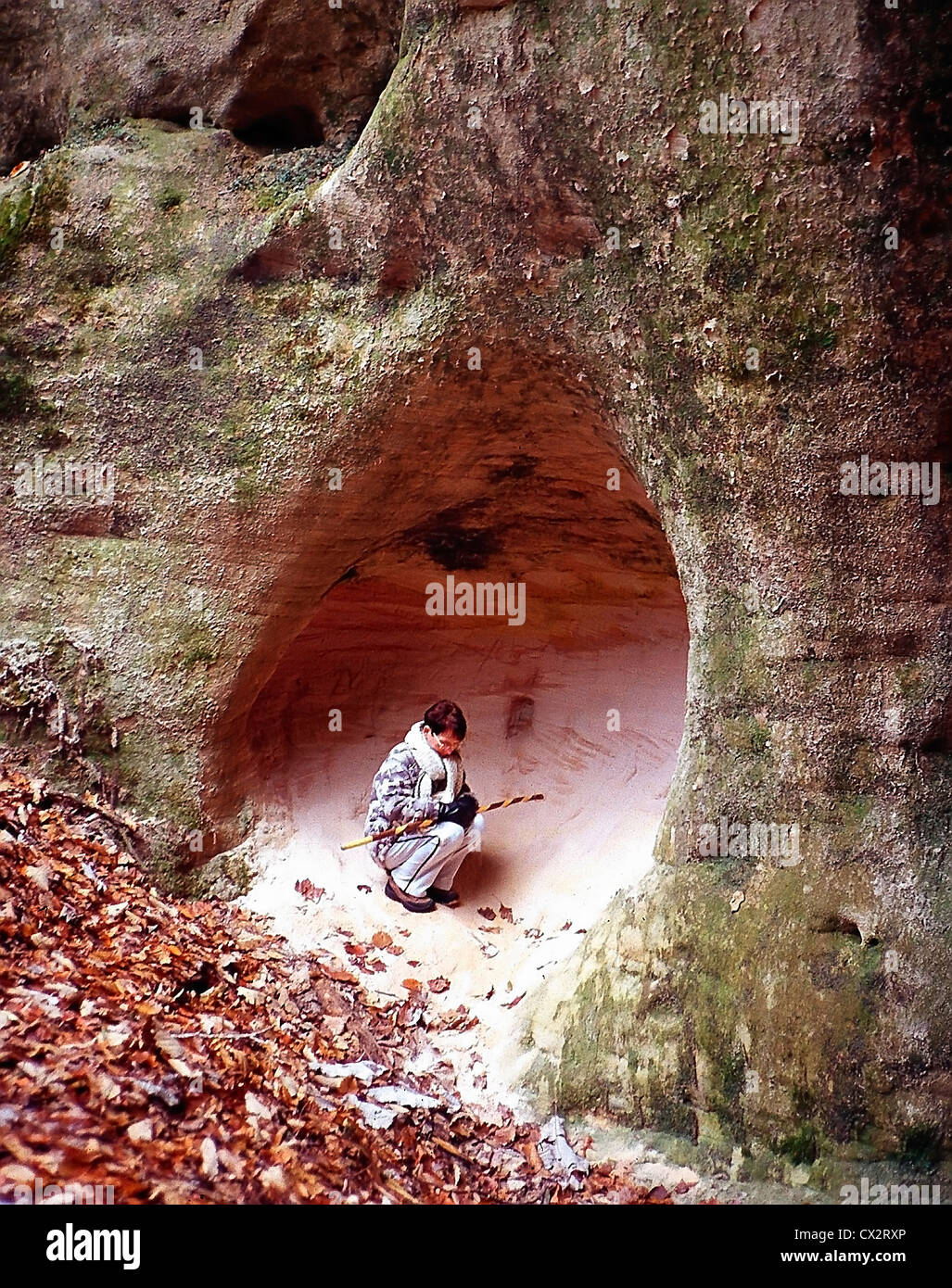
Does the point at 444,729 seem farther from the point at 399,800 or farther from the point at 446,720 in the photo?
the point at 399,800

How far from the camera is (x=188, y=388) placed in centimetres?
688

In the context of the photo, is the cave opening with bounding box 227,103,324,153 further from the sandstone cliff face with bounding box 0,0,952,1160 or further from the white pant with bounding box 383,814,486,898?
the white pant with bounding box 383,814,486,898

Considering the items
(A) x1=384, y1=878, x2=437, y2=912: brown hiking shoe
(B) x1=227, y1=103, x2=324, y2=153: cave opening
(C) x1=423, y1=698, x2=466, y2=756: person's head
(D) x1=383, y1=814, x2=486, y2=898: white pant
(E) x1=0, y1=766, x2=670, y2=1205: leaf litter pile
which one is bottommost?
(E) x1=0, y1=766, x2=670, y2=1205: leaf litter pile

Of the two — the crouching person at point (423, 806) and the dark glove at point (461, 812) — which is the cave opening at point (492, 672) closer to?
the crouching person at point (423, 806)

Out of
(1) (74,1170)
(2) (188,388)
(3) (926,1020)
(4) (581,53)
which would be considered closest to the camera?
(1) (74,1170)

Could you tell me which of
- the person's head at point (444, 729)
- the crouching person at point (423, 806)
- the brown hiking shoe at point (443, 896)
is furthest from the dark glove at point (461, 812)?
the brown hiking shoe at point (443, 896)

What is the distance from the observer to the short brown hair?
6.94m

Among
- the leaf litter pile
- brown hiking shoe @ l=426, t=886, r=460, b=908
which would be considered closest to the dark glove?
brown hiking shoe @ l=426, t=886, r=460, b=908

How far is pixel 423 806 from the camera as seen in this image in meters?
6.91

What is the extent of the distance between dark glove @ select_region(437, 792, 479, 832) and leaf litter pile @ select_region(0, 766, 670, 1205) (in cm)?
83

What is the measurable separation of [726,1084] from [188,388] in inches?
194

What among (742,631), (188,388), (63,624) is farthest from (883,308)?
(63,624)

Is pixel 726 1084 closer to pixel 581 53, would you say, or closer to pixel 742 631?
pixel 742 631

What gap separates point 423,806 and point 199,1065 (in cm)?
277
